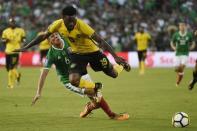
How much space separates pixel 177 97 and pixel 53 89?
622 cm

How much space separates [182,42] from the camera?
88.3 ft

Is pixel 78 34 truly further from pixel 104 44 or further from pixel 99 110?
pixel 99 110

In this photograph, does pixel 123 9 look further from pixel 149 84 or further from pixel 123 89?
pixel 123 89

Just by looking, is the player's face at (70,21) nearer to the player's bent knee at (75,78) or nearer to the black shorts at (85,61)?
the black shorts at (85,61)

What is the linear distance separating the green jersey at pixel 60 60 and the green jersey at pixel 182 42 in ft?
34.4

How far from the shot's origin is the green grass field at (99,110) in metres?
12.8


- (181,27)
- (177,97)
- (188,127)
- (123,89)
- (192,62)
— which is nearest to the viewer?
(188,127)

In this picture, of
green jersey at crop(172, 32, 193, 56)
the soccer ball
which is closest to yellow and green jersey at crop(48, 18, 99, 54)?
the soccer ball

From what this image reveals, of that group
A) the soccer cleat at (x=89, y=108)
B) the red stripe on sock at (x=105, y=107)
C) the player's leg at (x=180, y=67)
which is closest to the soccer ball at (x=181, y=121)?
the red stripe on sock at (x=105, y=107)

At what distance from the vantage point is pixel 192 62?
42.1 m

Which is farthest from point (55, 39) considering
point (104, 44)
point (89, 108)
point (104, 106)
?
point (104, 44)

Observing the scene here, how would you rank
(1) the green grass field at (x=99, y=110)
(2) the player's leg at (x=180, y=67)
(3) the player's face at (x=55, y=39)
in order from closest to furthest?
(1) the green grass field at (x=99, y=110)
(3) the player's face at (x=55, y=39)
(2) the player's leg at (x=180, y=67)

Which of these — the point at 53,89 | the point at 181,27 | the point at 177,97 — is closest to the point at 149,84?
the point at 181,27

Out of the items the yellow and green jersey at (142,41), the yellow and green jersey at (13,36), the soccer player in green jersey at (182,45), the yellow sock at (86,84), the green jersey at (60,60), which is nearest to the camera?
the yellow sock at (86,84)
